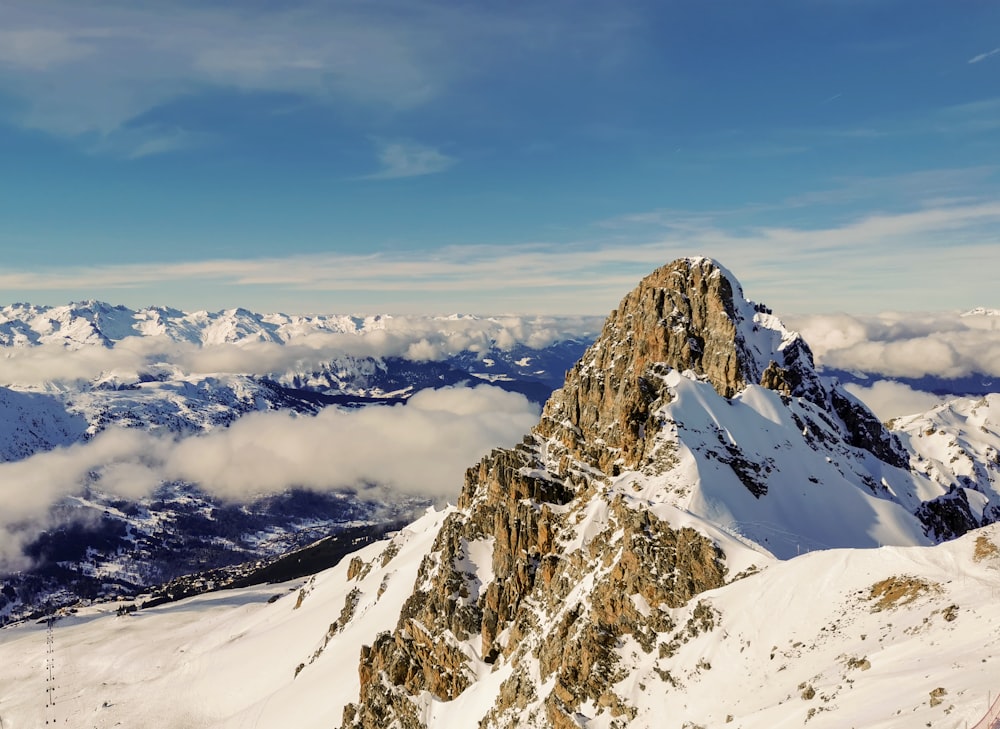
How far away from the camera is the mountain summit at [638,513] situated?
68.7 meters

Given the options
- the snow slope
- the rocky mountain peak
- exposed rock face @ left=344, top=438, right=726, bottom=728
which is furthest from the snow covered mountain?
the rocky mountain peak

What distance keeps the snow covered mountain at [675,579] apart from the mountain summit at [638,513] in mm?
410

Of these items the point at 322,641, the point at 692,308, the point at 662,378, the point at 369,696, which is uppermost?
the point at 692,308

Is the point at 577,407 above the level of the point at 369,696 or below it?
above

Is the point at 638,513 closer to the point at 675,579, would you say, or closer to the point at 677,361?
the point at 675,579

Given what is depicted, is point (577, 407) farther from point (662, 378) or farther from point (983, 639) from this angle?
point (983, 639)


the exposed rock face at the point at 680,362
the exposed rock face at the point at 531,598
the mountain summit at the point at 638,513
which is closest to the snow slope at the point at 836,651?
the mountain summit at the point at 638,513

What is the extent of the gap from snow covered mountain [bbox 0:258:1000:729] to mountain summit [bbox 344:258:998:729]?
41 centimetres

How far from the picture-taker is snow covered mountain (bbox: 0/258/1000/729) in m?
44.9

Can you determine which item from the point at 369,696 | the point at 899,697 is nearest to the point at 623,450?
the point at 369,696

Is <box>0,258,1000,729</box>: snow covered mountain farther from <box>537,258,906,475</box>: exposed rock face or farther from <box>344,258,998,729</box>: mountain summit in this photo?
<box>537,258,906,475</box>: exposed rock face

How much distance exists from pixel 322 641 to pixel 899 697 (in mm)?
164947

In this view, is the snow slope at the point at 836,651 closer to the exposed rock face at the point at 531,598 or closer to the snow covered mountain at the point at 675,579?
the snow covered mountain at the point at 675,579

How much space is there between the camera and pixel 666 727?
54.1 meters
